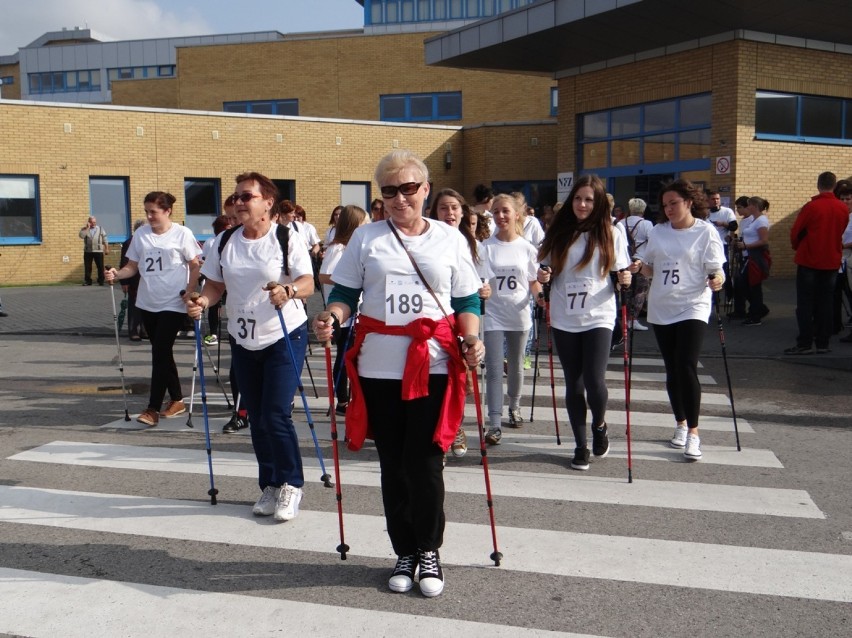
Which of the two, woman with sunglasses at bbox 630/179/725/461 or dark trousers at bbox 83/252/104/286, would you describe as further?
dark trousers at bbox 83/252/104/286

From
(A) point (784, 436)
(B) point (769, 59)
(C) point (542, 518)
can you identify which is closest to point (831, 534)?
(C) point (542, 518)

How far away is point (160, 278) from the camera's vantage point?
306 inches

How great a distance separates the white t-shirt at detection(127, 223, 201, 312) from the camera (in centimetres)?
778

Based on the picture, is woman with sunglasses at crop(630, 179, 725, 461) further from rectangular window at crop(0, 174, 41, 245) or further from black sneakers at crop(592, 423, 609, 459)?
rectangular window at crop(0, 174, 41, 245)

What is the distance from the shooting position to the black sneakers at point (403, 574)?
164 inches

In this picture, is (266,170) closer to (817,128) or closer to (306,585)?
(817,128)

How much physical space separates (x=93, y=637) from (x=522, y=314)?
173 inches

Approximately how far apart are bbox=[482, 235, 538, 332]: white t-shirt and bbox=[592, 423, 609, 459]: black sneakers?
1145mm

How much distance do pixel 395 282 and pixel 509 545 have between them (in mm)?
1656

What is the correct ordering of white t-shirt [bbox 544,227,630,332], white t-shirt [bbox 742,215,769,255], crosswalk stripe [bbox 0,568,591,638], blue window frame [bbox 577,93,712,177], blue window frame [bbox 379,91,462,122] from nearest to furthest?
crosswalk stripe [bbox 0,568,591,638]
white t-shirt [bbox 544,227,630,332]
white t-shirt [bbox 742,215,769,255]
blue window frame [bbox 577,93,712,177]
blue window frame [bbox 379,91,462,122]

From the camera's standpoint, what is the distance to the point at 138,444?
7219 mm

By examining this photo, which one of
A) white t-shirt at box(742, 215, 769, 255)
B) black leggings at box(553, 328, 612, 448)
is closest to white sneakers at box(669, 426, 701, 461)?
black leggings at box(553, 328, 612, 448)

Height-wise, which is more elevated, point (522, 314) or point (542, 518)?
point (522, 314)

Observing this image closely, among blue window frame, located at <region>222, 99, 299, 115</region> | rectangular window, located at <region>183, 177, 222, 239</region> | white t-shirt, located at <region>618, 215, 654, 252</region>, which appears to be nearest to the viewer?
white t-shirt, located at <region>618, 215, 654, 252</region>
